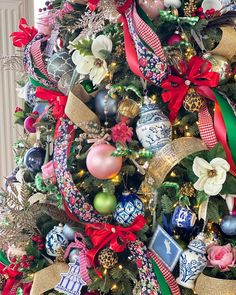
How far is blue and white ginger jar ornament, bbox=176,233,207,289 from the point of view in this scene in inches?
40.9

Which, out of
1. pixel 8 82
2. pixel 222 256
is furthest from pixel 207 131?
pixel 8 82

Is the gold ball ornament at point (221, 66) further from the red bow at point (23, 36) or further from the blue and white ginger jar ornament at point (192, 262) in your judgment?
the red bow at point (23, 36)

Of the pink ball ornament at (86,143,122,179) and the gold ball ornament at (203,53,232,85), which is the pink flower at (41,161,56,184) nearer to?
the pink ball ornament at (86,143,122,179)

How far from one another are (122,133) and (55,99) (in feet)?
0.89

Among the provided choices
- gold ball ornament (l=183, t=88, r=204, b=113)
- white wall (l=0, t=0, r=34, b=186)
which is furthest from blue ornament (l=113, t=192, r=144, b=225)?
white wall (l=0, t=0, r=34, b=186)

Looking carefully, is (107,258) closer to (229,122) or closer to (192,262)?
(192,262)

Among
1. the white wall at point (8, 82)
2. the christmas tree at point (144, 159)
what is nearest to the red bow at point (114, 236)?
the christmas tree at point (144, 159)

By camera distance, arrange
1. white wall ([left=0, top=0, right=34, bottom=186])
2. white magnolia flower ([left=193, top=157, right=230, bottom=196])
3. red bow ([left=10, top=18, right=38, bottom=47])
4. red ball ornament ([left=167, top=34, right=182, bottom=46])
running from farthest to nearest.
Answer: white wall ([left=0, top=0, right=34, bottom=186])
red bow ([left=10, top=18, right=38, bottom=47])
red ball ornament ([left=167, top=34, right=182, bottom=46])
white magnolia flower ([left=193, top=157, right=230, bottom=196])

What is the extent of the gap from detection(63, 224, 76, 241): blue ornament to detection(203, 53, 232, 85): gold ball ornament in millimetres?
487

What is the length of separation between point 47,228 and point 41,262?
86 millimetres

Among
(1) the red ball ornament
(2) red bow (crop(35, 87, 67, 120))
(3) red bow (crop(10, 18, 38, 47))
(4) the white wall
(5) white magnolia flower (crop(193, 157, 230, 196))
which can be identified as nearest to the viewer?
(5) white magnolia flower (crop(193, 157, 230, 196))

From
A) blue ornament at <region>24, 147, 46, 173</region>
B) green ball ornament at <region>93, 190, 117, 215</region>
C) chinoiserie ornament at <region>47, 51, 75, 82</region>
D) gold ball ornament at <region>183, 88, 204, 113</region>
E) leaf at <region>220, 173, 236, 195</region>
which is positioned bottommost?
blue ornament at <region>24, 147, 46, 173</region>

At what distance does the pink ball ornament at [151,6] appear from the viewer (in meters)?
1.11

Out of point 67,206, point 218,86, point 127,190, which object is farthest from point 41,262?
point 218,86
